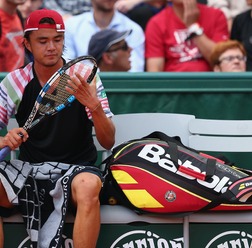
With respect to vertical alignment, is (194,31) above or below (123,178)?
above

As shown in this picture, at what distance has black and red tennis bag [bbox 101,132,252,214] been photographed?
484 centimetres

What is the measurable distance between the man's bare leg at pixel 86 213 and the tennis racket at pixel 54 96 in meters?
0.42

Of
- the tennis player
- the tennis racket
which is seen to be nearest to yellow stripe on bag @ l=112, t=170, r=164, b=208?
the tennis player

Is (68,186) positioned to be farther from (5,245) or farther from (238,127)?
(238,127)

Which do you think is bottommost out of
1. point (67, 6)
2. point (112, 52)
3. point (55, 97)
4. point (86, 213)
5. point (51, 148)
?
point (86, 213)

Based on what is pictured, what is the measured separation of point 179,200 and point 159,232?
261 millimetres

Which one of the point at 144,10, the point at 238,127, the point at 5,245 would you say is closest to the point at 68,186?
the point at 5,245

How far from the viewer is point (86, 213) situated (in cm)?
467

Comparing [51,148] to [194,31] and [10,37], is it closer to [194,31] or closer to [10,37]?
[10,37]

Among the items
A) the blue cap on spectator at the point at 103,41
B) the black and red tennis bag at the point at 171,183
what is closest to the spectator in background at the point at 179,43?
the blue cap on spectator at the point at 103,41

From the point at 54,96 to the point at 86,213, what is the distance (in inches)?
26.7

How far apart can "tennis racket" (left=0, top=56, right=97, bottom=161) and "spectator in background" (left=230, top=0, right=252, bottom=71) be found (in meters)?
2.63

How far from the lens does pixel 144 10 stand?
26.0 ft

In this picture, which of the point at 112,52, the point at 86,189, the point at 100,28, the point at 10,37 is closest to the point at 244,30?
the point at 100,28
